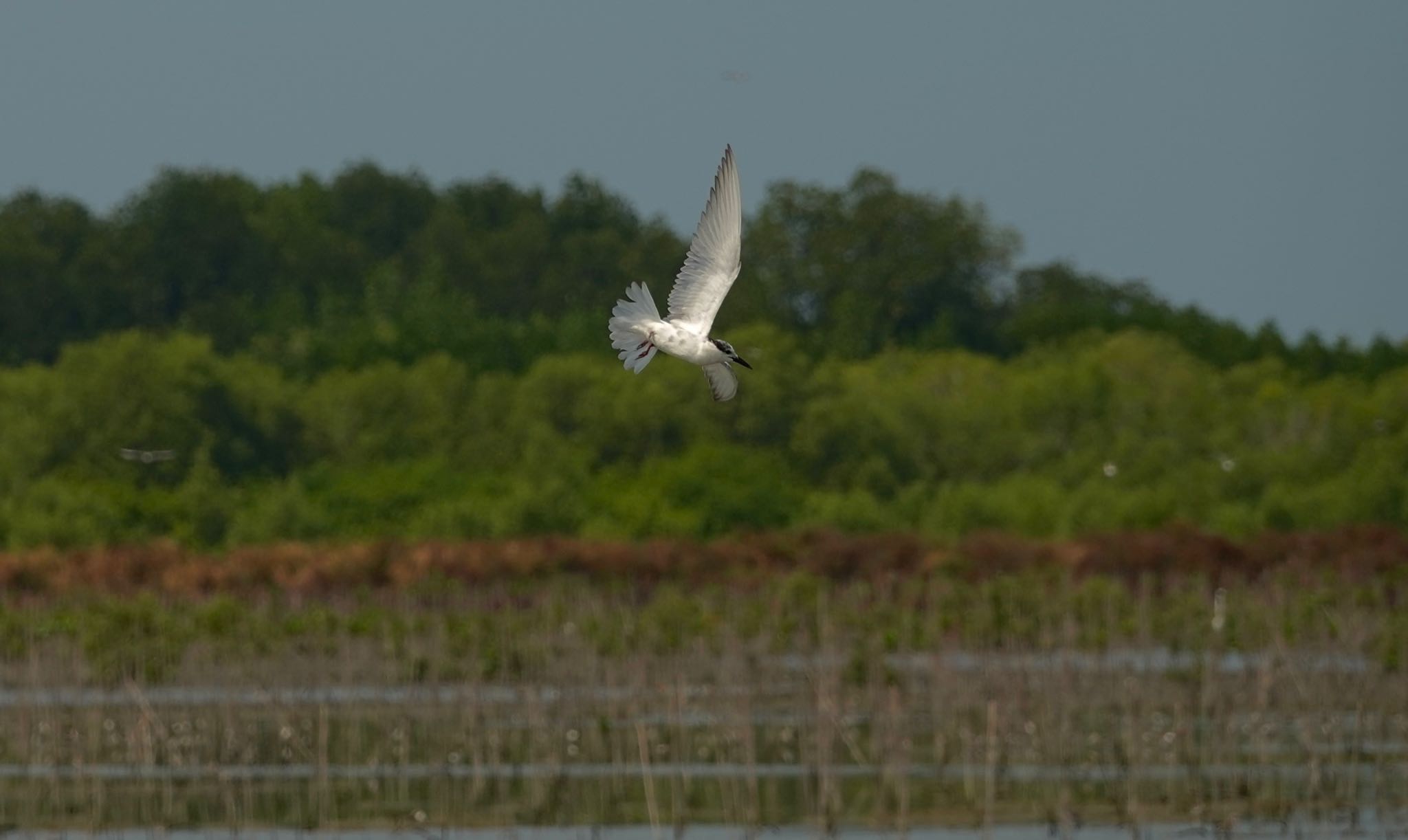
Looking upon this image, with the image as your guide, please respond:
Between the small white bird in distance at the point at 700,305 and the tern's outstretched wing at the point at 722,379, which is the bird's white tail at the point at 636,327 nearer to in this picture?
the small white bird in distance at the point at 700,305

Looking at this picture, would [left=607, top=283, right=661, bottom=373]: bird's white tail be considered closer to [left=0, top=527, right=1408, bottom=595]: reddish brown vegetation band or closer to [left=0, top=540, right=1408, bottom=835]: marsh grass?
[left=0, top=540, right=1408, bottom=835]: marsh grass

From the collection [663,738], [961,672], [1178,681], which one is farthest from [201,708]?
[1178,681]

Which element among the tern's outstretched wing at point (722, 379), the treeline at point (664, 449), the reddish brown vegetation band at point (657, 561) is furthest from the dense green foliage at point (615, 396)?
the tern's outstretched wing at point (722, 379)

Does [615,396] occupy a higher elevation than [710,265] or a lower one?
higher

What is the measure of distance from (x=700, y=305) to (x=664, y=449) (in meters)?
27.3

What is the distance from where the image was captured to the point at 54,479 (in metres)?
35.9

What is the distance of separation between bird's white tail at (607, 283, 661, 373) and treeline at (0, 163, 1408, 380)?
110ft

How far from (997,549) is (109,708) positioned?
12.1 metres

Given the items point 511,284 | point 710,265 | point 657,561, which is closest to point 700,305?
point 710,265

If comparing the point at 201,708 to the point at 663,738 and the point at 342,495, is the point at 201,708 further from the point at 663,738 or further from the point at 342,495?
the point at 342,495

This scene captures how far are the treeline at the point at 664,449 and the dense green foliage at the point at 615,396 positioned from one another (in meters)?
0.07

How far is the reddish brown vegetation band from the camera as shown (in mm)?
28250

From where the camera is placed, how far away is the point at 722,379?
42.5 feet

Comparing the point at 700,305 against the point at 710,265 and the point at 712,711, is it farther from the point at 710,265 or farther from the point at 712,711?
the point at 712,711
